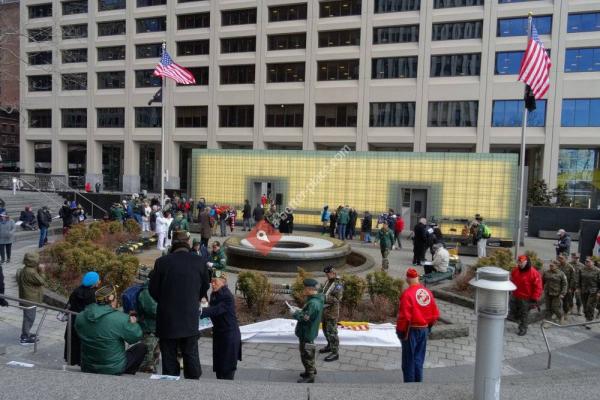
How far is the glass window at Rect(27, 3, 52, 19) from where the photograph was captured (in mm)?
52812

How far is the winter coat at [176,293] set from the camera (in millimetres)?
4531

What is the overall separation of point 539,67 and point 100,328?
16.3m

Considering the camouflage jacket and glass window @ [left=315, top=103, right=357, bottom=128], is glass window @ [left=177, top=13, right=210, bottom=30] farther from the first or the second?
the camouflage jacket

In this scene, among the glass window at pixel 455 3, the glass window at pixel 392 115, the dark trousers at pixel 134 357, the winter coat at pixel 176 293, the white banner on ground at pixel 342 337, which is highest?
the glass window at pixel 455 3

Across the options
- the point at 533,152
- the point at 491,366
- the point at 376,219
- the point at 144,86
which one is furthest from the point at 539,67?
the point at 144,86

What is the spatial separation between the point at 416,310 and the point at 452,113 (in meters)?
35.5

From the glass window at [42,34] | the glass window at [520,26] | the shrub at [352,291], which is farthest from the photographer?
the glass window at [520,26]

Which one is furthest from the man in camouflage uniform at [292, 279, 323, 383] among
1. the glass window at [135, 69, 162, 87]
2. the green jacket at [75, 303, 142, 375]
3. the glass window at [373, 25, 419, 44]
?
the glass window at [135, 69, 162, 87]

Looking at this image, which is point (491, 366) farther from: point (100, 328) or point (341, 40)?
point (341, 40)

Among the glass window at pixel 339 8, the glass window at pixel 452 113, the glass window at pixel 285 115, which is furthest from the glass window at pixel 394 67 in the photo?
the glass window at pixel 285 115

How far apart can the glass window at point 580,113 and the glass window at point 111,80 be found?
44668 millimetres

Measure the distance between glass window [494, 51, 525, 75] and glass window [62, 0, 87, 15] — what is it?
45970 mm

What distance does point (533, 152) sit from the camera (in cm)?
4316

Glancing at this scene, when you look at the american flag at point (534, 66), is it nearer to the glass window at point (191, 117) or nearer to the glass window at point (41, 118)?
the glass window at point (191, 117)
